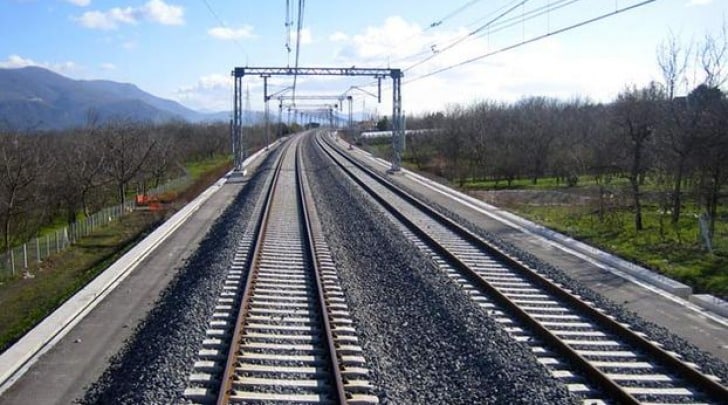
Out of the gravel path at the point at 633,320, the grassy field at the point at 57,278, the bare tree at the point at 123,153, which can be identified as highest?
the bare tree at the point at 123,153

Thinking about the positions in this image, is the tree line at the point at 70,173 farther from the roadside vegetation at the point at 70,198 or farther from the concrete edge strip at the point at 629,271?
the concrete edge strip at the point at 629,271

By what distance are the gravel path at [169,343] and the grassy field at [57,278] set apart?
2.33 meters

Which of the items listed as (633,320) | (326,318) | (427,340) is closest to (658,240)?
(633,320)

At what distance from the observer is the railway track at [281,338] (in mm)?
7363

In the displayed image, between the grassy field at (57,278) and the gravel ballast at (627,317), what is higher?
the gravel ballast at (627,317)

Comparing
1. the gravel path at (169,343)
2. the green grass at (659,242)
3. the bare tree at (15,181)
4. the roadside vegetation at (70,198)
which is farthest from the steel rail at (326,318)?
the bare tree at (15,181)

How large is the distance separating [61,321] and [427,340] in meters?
5.12

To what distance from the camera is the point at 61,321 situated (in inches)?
386

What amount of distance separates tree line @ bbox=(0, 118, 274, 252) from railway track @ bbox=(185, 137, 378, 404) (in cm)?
1842

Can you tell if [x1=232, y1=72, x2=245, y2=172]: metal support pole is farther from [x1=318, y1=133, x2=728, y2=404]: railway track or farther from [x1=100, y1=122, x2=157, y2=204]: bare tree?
[x1=318, y1=133, x2=728, y2=404]: railway track

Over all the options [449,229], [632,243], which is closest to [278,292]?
[449,229]

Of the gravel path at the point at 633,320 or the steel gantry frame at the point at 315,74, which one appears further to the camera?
the steel gantry frame at the point at 315,74

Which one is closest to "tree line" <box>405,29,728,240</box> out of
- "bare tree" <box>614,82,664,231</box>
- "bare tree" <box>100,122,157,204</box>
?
"bare tree" <box>614,82,664,231</box>

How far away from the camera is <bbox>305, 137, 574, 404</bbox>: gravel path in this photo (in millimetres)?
7324
